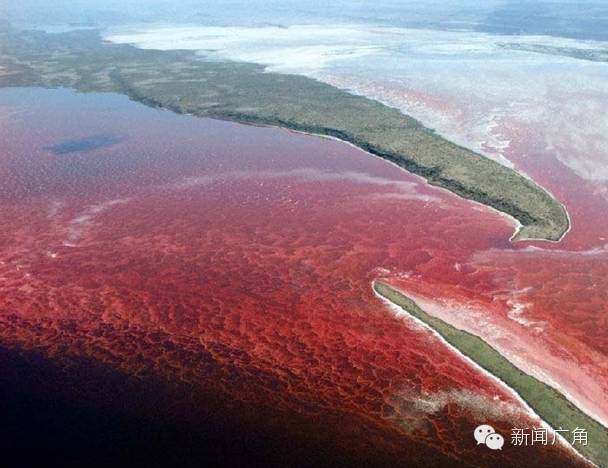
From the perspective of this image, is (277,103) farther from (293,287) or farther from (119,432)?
(119,432)

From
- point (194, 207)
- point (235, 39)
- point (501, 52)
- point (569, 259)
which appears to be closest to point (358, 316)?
point (569, 259)

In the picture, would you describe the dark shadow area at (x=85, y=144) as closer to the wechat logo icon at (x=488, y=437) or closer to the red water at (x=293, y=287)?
the red water at (x=293, y=287)

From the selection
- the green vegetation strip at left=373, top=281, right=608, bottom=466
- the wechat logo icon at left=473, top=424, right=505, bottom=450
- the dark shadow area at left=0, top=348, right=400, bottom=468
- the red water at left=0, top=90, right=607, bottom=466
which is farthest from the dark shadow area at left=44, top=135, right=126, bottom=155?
the wechat logo icon at left=473, top=424, right=505, bottom=450

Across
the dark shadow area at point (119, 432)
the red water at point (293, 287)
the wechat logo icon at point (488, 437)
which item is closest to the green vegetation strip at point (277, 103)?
the red water at point (293, 287)

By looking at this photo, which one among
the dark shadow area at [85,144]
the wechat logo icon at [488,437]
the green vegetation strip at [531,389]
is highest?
the dark shadow area at [85,144]

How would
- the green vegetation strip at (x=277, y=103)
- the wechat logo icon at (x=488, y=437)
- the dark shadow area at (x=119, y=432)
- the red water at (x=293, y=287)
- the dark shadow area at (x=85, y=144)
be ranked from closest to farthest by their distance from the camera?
the dark shadow area at (x=119, y=432), the wechat logo icon at (x=488, y=437), the red water at (x=293, y=287), the green vegetation strip at (x=277, y=103), the dark shadow area at (x=85, y=144)

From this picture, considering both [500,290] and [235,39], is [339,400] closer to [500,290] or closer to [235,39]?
[500,290]
